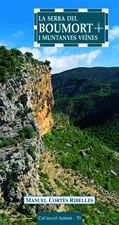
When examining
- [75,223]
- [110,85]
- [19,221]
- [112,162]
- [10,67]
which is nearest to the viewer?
[75,223]

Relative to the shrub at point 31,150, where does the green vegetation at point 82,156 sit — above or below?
below

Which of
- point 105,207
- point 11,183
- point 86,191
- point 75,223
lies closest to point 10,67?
point 11,183

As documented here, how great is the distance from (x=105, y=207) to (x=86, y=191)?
141 inches

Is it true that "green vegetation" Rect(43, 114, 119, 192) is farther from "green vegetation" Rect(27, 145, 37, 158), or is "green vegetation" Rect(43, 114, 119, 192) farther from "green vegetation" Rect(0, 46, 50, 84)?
"green vegetation" Rect(0, 46, 50, 84)

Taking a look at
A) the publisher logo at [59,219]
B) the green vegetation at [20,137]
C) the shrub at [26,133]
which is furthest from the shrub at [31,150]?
the publisher logo at [59,219]

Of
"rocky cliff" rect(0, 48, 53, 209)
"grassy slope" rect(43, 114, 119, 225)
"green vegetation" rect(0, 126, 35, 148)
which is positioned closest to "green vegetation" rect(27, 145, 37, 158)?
"rocky cliff" rect(0, 48, 53, 209)

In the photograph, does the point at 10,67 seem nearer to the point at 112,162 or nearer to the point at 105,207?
the point at 105,207

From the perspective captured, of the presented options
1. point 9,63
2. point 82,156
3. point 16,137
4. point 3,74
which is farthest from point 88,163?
point 3,74

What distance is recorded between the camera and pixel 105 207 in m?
30.6

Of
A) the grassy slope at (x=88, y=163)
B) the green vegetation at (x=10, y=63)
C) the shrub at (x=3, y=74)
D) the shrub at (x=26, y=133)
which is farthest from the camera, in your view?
the grassy slope at (x=88, y=163)

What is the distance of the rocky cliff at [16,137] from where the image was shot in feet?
61.4

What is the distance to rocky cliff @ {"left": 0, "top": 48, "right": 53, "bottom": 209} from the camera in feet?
61.4

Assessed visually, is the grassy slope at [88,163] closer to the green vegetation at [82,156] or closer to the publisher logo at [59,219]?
the green vegetation at [82,156]

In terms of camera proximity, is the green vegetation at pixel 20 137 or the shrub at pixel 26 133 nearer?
the green vegetation at pixel 20 137
